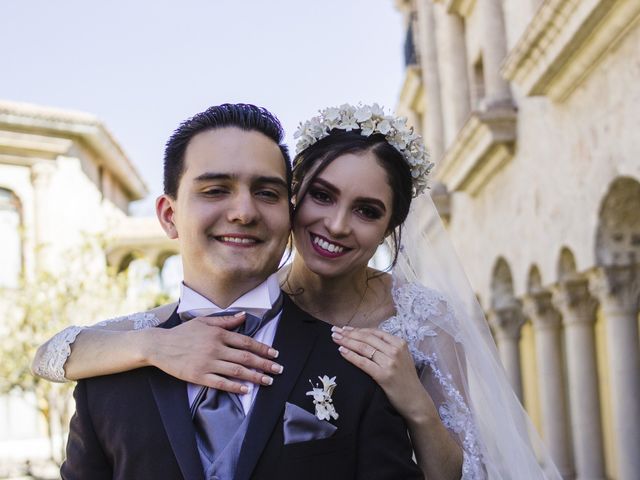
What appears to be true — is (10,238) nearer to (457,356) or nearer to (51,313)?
(51,313)

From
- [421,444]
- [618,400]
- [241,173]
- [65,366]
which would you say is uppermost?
[241,173]

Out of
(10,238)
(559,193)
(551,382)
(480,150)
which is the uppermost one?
(480,150)

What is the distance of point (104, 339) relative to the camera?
2832 millimetres

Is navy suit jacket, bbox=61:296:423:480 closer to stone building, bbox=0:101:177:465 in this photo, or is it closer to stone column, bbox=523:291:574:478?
stone column, bbox=523:291:574:478

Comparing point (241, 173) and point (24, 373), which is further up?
point (241, 173)

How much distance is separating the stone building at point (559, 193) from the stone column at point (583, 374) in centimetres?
2

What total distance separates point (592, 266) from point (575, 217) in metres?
0.70

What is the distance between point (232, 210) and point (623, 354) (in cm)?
772

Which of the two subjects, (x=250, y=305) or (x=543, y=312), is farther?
(x=543, y=312)

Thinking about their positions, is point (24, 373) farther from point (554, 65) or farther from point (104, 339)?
point (104, 339)

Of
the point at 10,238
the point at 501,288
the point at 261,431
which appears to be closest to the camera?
the point at 261,431

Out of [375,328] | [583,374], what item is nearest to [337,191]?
[375,328]

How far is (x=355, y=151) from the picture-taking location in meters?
3.37

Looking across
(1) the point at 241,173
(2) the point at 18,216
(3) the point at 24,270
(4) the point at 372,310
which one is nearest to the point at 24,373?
(3) the point at 24,270
